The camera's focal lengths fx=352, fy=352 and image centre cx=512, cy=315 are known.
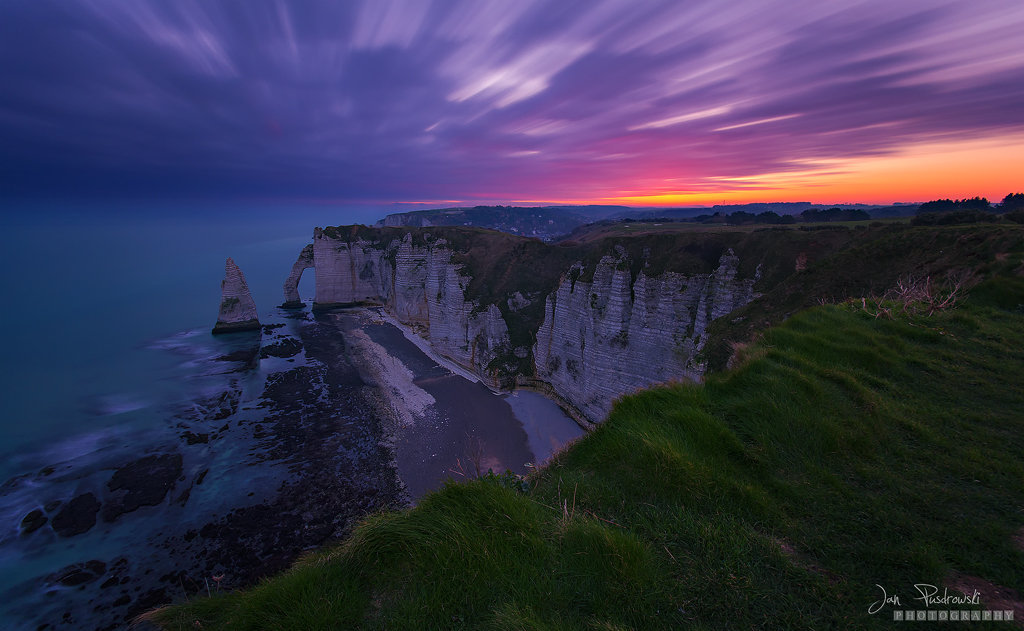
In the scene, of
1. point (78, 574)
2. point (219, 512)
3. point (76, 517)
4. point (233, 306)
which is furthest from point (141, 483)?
point (233, 306)

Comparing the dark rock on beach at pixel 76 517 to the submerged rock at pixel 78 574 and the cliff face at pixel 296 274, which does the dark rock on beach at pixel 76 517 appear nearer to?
the submerged rock at pixel 78 574

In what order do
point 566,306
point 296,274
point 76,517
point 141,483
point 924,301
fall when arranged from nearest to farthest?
point 924,301, point 76,517, point 141,483, point 566,306, point 296,274

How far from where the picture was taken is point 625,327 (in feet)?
86.9

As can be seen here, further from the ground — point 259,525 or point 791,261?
point 791,261

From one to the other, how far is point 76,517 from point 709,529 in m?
31.4

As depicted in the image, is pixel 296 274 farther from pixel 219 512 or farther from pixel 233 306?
pixel 219 512

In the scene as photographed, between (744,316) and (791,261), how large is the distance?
262 inches

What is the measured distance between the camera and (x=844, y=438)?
4.13 meters

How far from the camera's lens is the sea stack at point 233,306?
52469mm

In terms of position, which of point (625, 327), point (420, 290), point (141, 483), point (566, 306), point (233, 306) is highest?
point (566, 306)

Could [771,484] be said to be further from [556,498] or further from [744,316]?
[744,316]

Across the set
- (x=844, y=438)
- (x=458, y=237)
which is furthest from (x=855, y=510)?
(x=458, y=237)

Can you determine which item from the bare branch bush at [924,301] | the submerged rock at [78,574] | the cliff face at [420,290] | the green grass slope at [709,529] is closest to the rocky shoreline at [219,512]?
the submerged rock at [78,574]

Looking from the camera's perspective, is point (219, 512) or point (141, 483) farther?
point (141, 483)
